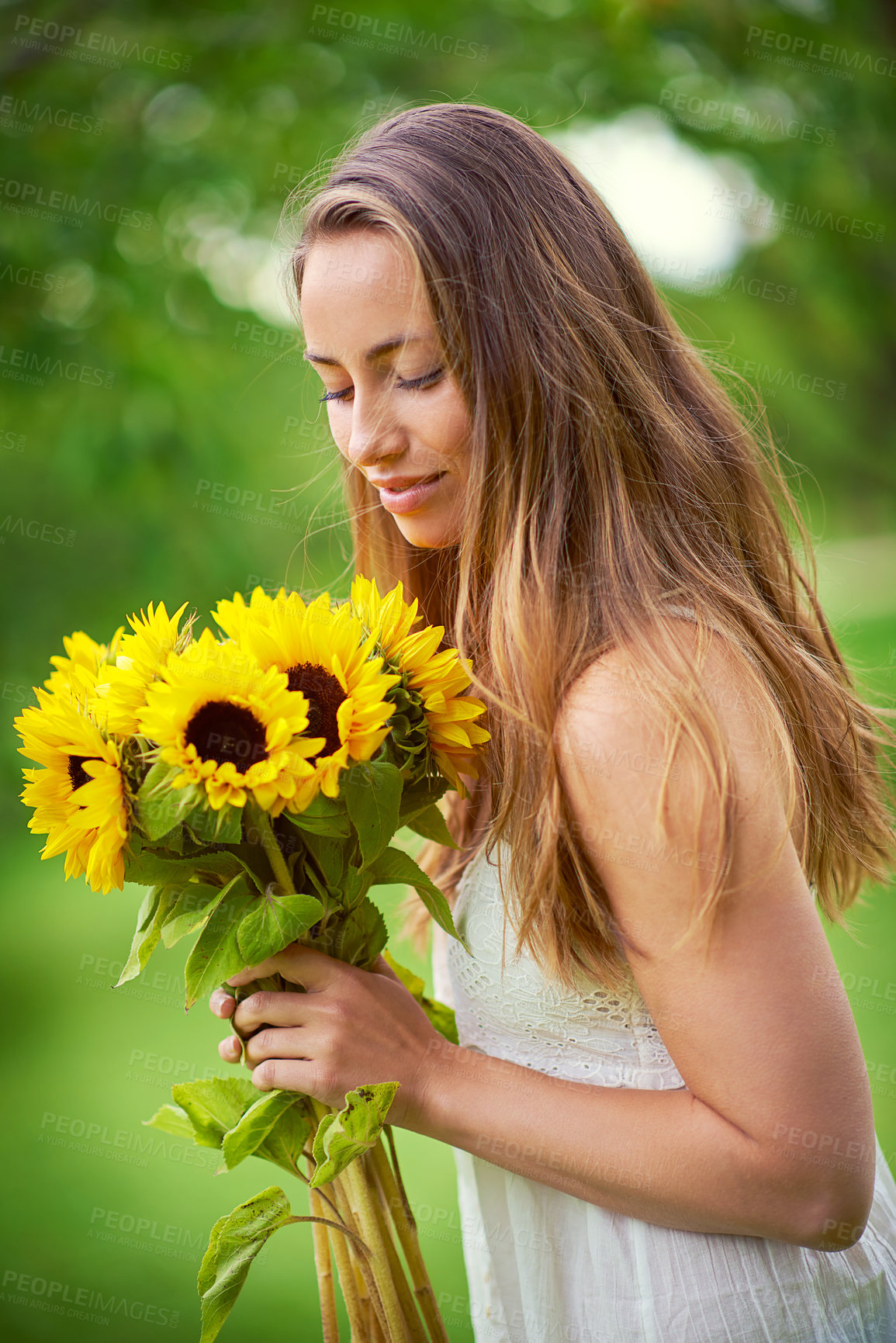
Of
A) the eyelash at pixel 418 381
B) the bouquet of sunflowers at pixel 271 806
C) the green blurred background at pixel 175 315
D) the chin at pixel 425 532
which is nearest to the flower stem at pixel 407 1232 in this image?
the bouquet of sunflowers at pixel 271 806

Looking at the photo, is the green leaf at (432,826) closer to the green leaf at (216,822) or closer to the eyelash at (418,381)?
the green leaf at (216,822)

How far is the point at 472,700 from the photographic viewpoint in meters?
0.91

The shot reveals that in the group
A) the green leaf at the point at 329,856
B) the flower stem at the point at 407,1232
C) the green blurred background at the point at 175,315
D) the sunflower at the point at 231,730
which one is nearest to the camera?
the sunflower at the point at 231,730

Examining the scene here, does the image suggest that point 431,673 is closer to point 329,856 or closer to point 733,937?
point 329,856

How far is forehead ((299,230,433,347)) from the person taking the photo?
38.2 inches

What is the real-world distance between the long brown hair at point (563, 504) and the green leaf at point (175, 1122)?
0.39 m

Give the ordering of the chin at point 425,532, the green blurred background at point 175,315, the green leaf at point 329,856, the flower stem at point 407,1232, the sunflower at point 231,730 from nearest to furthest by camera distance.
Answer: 1. the sunflower at point 231,730
2. the green leaf at point 329,856
3. the flower stem at point 407,1232
4. the chin at point 425,532
5. the green blurred background at point 175,315

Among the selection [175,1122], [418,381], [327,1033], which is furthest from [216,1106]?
[418,381]

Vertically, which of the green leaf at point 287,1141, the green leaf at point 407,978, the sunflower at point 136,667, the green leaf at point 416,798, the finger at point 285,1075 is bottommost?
the green leaf at point 287,1141

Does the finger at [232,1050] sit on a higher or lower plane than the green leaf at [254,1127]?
higher

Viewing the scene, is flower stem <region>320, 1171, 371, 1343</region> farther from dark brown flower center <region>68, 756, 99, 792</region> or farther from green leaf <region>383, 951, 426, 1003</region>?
dark brown flower center <region>68, 756, 99, 792</region>

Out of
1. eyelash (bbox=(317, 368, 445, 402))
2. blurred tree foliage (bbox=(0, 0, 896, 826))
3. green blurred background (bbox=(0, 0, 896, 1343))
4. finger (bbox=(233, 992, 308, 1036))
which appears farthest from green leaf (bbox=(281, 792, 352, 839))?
blurred tree foliage (bbox=(0, 0, 896, 826))

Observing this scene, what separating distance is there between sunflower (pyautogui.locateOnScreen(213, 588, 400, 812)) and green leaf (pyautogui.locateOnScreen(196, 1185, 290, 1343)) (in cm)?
39

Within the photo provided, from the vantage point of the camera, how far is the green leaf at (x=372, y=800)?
2.63ft
